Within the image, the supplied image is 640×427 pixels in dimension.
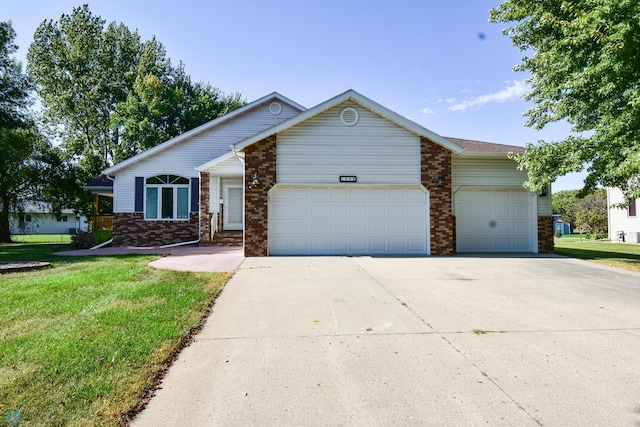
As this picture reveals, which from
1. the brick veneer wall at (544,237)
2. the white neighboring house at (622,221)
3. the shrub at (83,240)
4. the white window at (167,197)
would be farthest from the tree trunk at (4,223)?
the white neighboring house at (622,221)

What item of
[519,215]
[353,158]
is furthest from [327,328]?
[519,215]

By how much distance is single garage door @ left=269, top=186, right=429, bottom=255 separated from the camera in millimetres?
11562

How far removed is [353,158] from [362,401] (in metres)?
9.48

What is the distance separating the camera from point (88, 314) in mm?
4934

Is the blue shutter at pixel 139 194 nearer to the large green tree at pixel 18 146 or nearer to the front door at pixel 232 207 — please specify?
the front door at pixel 232 207

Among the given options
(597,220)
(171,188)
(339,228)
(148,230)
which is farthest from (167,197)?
(597,220)

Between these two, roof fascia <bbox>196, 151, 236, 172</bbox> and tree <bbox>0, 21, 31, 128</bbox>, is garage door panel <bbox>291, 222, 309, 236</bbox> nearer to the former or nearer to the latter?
roof fascia <bbox>196, 151, 236, 172</bbox>

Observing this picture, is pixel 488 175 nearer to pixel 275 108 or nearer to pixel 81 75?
pixel 275 108

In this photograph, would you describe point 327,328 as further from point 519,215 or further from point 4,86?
point 4,86

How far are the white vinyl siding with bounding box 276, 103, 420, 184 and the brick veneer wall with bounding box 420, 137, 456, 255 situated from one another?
29 centimetres

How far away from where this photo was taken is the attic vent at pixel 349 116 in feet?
38.2

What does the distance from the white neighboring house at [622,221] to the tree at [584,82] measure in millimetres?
13098

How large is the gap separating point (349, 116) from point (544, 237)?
8.42 meters

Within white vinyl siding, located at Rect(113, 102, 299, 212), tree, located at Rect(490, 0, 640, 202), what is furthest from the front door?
tree, located at Rect(490, 0, 640, 202)
